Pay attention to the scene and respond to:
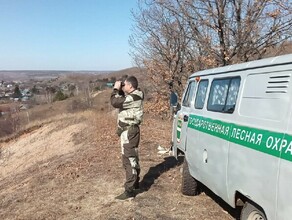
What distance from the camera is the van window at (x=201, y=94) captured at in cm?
590

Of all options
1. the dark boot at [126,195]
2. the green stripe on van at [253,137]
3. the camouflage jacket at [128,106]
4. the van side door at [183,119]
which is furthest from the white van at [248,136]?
the dark boot at [126,195]

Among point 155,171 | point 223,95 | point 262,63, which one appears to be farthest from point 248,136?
A: point 155,171

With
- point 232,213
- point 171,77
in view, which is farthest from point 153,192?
point 171,77

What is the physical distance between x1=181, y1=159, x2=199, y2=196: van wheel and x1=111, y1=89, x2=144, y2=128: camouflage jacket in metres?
1.13

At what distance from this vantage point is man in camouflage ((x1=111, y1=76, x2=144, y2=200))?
625 centimetres

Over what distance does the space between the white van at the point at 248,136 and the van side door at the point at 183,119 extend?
41 centimetres

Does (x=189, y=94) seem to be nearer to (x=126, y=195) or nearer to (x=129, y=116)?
(x=129, y=116)

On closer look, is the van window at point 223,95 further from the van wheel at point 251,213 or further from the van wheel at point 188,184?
the van wheel at point 188,184

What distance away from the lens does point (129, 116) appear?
6.30m

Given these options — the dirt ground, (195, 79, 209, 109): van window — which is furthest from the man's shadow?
(195, 79, 209, 109): van window

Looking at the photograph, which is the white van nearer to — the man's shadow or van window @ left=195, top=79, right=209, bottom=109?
van window @ left=195, top=79, right=209, bottom=109

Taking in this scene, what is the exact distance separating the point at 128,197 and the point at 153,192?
1.95 ft

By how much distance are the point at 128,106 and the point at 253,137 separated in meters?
2.88

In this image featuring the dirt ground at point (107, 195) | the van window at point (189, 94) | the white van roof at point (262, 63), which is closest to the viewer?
the white van roof at point (262, 63)
